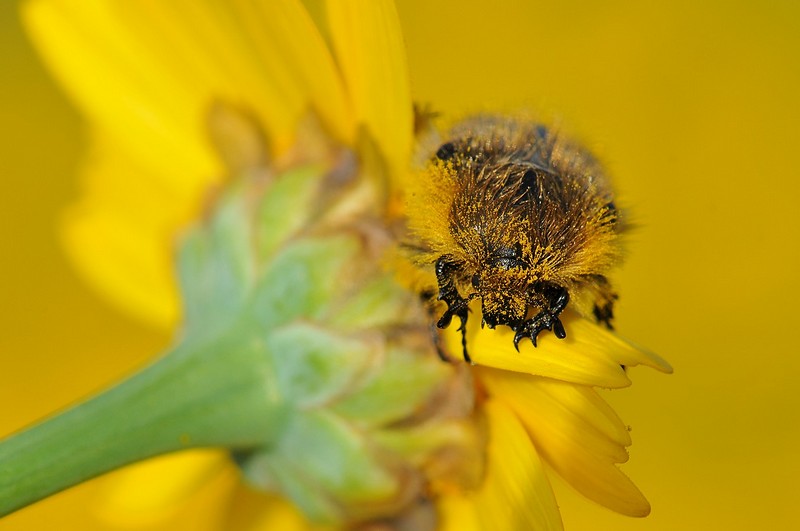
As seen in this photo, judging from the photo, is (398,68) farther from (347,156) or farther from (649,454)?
(649,454)

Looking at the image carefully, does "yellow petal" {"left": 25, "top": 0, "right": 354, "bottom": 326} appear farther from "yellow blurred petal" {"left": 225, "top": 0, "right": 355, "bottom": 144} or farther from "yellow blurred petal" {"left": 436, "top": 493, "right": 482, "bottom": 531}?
"yellow blurred petal" {"left": 436, "top": 493, "right": 482, "bottom": 531}

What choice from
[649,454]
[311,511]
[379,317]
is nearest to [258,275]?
[379,317]

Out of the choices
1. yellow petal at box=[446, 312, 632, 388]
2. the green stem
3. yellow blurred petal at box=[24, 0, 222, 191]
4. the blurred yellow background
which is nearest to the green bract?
the green stem

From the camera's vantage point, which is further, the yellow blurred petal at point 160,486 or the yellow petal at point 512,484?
A: the yellow blurred petal at point 160,486

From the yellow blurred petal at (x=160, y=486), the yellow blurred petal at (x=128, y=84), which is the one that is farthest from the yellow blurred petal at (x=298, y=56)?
the yellow blurred petal at (x=160, y=486)

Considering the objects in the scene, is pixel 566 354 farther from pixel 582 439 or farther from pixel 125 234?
pixel 125 234

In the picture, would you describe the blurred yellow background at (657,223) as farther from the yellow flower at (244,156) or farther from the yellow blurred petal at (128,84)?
the yellow blurred petal at (128,84)

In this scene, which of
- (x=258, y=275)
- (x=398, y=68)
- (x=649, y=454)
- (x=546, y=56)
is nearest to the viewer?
(x=398, y=68)
